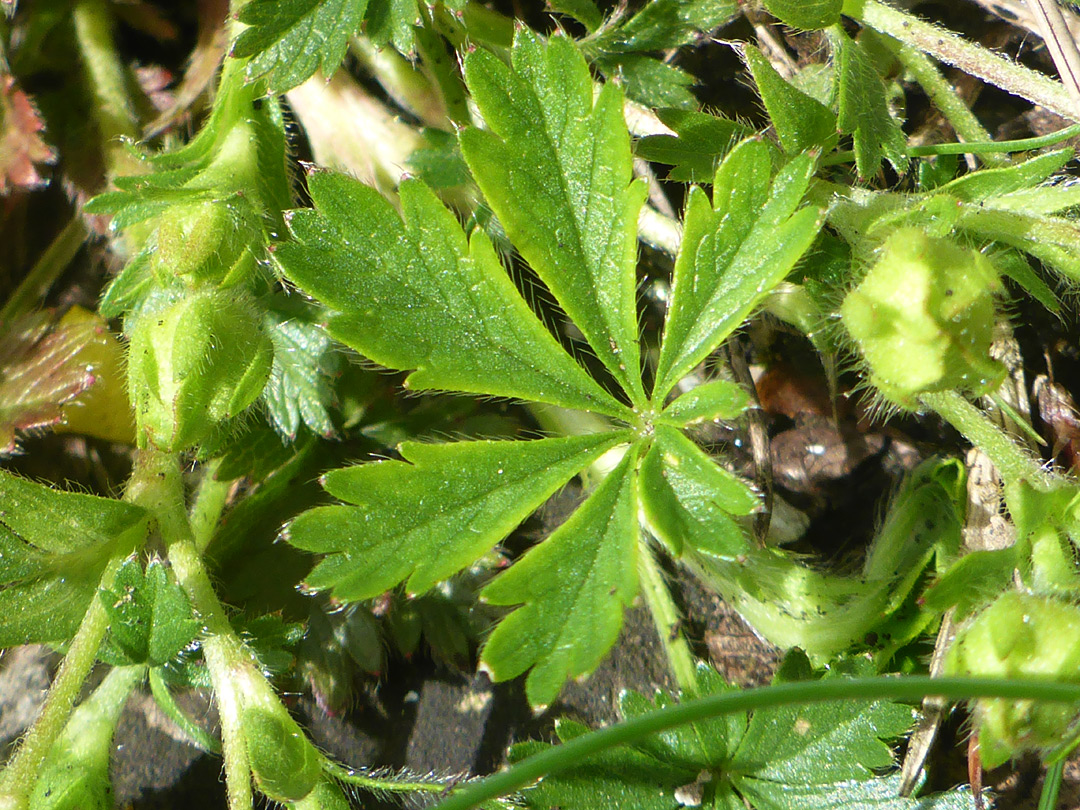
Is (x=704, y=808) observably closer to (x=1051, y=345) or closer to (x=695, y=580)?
(x=695, y=580)

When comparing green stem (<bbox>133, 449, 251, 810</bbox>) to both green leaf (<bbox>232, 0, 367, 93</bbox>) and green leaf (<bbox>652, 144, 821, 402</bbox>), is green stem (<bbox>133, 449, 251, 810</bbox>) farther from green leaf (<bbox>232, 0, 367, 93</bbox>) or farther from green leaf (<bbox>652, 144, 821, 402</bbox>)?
green leaf (<bbox>652, 144, 821, 402</bbox>)

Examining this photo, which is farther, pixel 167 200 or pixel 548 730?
pixel 548 730

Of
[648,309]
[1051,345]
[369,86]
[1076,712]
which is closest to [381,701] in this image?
[648,309]

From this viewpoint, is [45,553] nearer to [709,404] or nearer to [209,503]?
[209,503]

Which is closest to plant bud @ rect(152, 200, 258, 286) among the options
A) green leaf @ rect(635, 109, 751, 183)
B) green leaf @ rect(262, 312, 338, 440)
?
green leaf @ rect(262, 312, 338, 440)

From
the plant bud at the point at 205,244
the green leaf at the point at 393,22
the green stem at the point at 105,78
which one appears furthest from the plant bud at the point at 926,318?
the green stem at the point at 105,78

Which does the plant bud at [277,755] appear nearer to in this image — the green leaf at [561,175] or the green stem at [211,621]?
the green stem at [211,621]

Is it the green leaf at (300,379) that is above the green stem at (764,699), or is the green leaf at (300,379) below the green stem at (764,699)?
above
